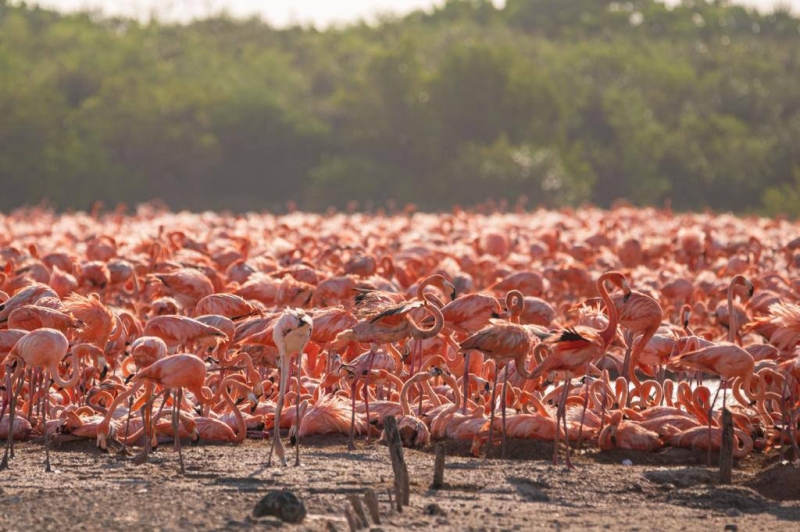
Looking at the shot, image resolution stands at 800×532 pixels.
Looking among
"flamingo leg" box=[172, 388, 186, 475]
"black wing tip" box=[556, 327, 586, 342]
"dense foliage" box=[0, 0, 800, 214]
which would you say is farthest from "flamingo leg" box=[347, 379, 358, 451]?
"dense foliage" box=[0, 0, 800, 214]

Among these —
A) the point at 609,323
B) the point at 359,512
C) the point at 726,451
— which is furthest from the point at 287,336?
the point at 726,451

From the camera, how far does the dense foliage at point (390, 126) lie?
1388 inches

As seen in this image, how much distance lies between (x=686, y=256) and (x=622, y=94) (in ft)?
94.5

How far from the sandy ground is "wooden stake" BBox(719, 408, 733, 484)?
81mm

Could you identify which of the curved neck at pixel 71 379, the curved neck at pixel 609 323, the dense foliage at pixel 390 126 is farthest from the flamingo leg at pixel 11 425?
the dense foliage at pixel 390 126

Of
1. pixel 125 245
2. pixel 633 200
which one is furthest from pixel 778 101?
pixel 125 245

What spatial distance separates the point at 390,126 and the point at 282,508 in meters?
34.7

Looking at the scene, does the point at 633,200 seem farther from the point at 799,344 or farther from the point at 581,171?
the point at 799,344

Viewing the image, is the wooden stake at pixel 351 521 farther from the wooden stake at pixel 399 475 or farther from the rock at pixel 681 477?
the rock at pixel 681 477

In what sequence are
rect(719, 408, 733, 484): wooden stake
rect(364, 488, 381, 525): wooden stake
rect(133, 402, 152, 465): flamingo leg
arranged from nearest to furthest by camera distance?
rect(364, 488, 381, 525): wooden stake, rect(719, 408, 733, 484): wooden stake, rect(133, 402, 152, 465): flamingo leg

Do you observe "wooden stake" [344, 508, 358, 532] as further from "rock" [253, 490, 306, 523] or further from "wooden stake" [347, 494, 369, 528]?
"rock" [253, 490, 306, 523]

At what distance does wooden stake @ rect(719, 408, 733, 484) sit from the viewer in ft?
19.4

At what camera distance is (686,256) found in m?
15.3

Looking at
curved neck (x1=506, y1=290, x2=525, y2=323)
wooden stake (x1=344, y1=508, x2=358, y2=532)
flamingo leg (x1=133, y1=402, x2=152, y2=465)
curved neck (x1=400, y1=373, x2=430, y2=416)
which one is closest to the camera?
wooden stake (x1=344, y1=508, x2=358, y2=532)
